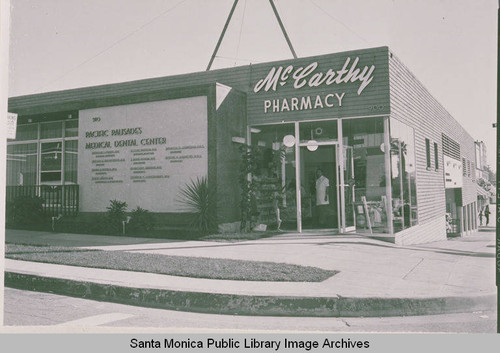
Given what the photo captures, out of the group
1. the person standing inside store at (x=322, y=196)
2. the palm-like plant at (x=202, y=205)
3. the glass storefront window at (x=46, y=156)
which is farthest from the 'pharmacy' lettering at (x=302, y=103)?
the glass storefront window at (x=46, y=156)

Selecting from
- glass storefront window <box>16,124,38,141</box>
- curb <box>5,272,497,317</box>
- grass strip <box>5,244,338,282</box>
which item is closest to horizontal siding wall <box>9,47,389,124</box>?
glass storefront window <box>16,124,38,141</box>

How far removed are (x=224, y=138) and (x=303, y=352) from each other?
336 inches

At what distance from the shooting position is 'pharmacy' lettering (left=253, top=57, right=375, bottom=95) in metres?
12.0

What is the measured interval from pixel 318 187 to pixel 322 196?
0.27 metres

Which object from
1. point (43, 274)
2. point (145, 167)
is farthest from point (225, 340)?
point (145, 167)

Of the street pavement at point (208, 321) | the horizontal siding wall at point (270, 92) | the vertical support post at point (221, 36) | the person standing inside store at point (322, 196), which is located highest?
the vertical support post at point (221, 36)

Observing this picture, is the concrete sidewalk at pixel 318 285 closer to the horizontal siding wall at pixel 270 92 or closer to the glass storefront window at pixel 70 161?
the horizontal siding wall at pixel 270 92

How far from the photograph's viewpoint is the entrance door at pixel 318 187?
12.8m

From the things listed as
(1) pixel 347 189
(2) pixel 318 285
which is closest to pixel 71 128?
(1) pixel 347 189

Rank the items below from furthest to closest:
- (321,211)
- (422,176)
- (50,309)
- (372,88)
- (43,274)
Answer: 1. (422,176)
2. (321,211)
3. (372,88)
4. (43,274)
5. (50,309)

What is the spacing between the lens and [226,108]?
486 inches

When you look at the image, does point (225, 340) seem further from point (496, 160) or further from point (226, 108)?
point (226, 108)

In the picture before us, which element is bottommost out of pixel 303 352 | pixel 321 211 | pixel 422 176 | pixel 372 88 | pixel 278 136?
pixel 303 352

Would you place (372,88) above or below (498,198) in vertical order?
above
